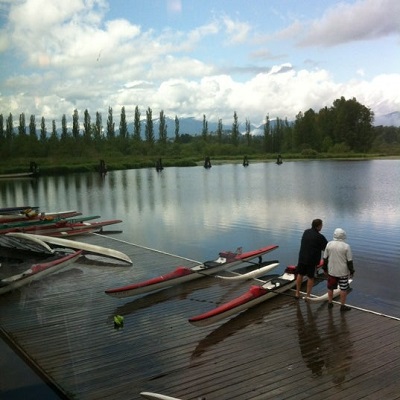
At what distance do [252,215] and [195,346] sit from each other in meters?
17.1

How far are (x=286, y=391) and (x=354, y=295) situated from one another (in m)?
6.30

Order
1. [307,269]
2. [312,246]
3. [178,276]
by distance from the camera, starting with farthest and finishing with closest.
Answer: [178,276] < [307,269] < [312,246]

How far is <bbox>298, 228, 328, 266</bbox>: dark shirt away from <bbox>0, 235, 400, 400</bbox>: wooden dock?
33.7 inches

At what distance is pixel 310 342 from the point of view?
6.48 metres

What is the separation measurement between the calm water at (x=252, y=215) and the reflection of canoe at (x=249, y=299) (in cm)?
226

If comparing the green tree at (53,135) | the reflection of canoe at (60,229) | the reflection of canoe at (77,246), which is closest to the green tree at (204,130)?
the green tree at (53,135)

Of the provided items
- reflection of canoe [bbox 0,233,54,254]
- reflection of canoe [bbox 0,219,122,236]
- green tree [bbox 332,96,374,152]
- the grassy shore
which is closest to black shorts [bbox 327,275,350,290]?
the grassy shore

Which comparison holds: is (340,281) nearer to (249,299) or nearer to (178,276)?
(249,299)

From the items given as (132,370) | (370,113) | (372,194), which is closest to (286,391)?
(132,370)

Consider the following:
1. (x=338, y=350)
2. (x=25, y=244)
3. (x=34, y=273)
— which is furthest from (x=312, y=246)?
(x=25, y=244)

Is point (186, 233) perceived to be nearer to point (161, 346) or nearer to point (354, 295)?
point (354, 295)

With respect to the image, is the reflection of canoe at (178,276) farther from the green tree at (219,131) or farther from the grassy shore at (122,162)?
the green tree at (219,131)

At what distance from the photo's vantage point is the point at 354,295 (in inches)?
426

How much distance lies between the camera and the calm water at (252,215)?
46.4 ft
